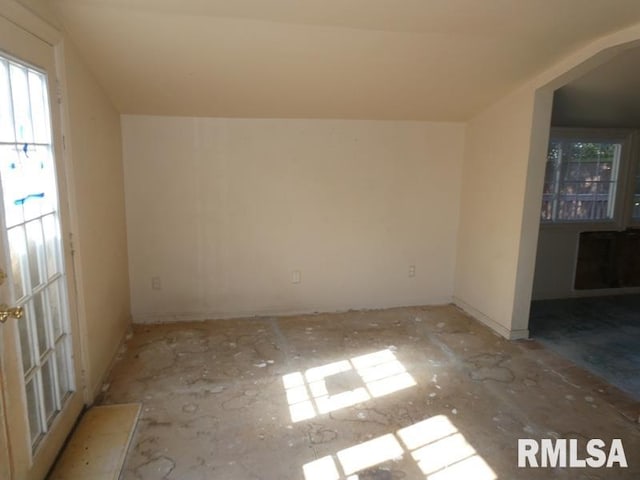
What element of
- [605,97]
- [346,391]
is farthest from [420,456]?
[605,97]

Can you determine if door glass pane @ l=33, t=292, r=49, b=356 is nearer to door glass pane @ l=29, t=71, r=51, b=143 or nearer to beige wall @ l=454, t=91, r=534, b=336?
door glass pane @ l=29, t=71, r=51, b=143

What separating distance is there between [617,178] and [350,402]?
417cm

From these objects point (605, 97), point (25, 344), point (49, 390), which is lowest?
point (49, 390)

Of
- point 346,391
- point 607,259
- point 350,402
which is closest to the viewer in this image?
point 350,402

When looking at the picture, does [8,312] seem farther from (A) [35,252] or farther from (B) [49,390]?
(B) [49,390]

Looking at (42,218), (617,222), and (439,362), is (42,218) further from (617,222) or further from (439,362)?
(617,222)

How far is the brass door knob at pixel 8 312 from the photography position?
5.23 feet

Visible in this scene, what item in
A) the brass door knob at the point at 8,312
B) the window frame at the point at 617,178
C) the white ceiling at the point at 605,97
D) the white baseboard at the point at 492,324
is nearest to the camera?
the brass door knob at the point at 8,312

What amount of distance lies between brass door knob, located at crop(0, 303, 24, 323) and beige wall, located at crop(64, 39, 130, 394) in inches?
31.4

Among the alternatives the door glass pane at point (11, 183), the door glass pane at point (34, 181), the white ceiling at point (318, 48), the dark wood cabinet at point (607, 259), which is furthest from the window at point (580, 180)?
the door glass pane at point (11, 183)

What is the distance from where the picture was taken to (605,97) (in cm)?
387

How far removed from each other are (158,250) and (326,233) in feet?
5.06

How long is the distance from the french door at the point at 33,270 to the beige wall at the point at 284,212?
4.82 feet

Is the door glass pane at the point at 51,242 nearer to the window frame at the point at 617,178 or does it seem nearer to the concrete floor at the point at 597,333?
the concrete floor at the point at 597,333
